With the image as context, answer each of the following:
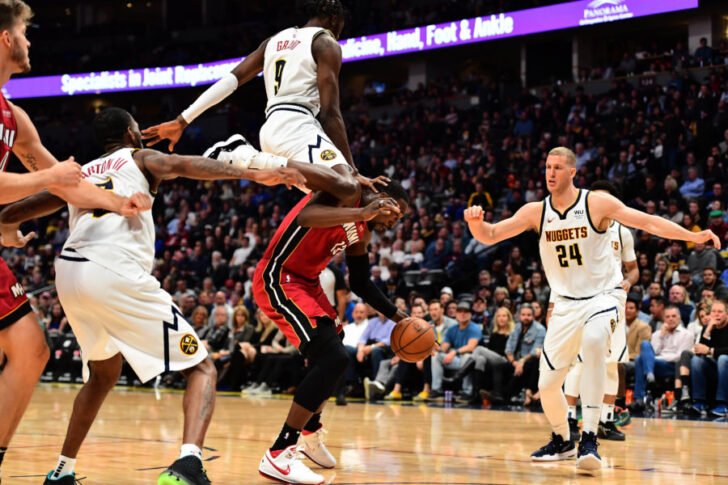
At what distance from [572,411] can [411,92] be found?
63.7 feet

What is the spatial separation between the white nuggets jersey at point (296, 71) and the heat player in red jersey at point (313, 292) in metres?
0.73

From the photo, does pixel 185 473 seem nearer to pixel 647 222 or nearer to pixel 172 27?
pixel 647 222

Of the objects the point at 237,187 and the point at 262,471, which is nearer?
the point at 262,471

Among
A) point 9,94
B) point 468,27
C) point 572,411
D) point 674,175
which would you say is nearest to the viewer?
point 572,411

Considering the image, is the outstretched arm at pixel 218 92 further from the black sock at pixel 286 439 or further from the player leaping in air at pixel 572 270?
the black sock at pixel 286 439

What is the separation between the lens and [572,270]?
6.50 metres

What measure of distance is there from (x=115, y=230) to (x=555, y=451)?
3.75 m

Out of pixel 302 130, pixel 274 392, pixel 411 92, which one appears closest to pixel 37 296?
pixel 274 392

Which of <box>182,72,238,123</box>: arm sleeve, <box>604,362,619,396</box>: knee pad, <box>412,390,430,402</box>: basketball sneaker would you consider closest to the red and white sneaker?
<box>182,72,238,123</box>: arm sleeve

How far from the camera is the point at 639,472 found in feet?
19.2

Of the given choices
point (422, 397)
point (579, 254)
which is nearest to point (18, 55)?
point (579, 254)

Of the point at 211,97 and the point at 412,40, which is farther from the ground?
the point at 412,40

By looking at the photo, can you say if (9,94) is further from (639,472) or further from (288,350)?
(639,472)

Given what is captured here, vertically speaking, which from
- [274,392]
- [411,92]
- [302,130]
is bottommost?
[274,392]
